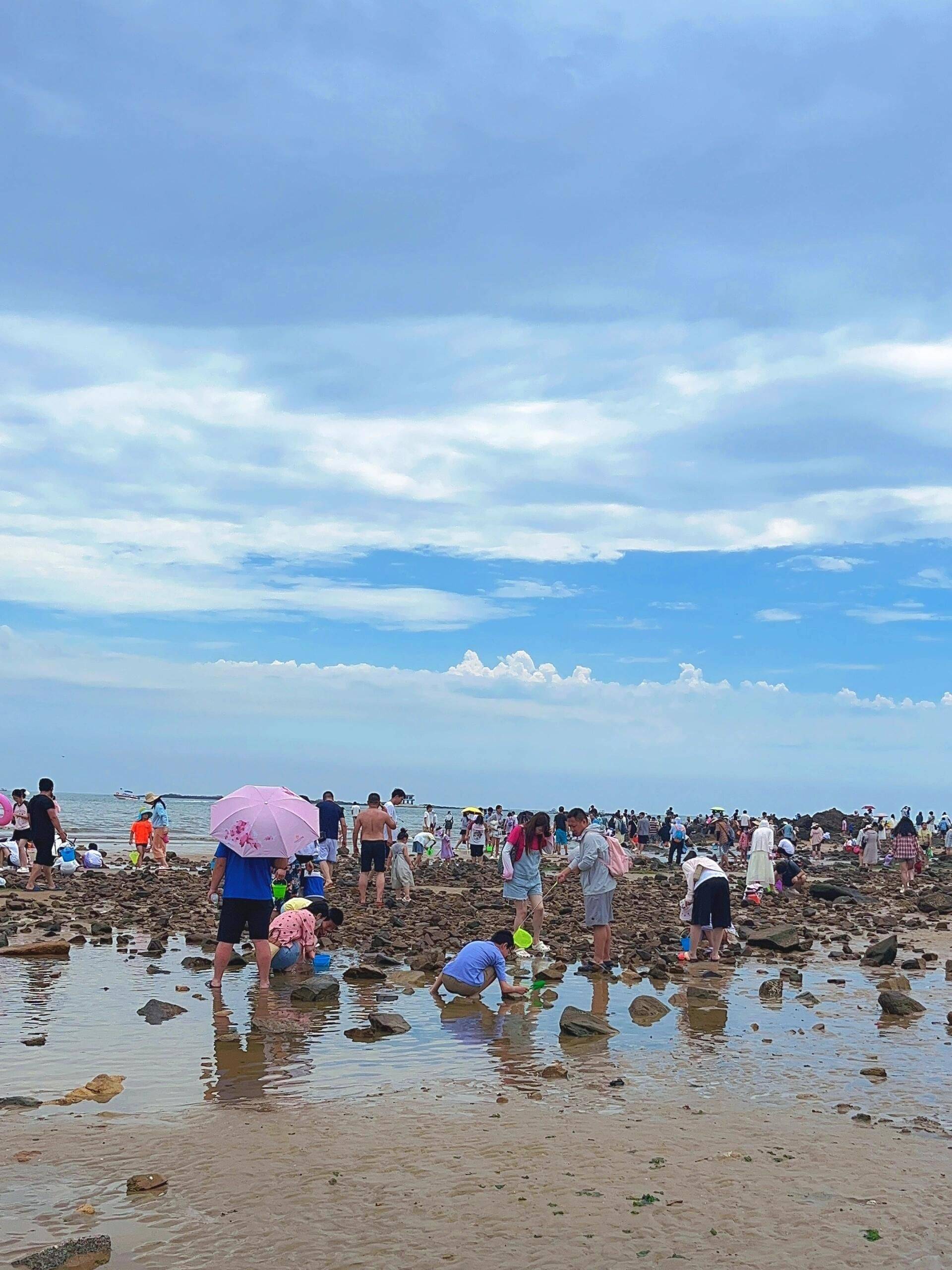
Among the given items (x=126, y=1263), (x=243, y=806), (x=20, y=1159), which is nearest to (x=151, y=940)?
(x=243, y=806)

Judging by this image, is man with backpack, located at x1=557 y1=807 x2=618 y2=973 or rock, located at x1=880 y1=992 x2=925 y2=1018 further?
man with backpack, located at x1=557 y1=807 x2=618 y2=973

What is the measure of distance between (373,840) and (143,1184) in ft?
48.0

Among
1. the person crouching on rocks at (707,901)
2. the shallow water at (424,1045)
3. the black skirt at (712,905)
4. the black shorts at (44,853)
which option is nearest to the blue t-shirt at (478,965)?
the shallow water at (424,1045)

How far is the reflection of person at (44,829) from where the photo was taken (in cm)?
2189

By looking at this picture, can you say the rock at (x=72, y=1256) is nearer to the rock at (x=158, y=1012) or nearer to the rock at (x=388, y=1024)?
the rock at (x=388, y=1024)

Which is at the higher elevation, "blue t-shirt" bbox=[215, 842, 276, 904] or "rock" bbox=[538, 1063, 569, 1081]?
"blue t-shirt" bbox=[215, 842, 276, 904]

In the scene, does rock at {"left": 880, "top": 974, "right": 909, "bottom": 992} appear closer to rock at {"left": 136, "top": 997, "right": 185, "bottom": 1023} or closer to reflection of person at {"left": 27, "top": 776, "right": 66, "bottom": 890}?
rock at {"left": 136, "top": 997, "right": 185, "bottom": 1023}

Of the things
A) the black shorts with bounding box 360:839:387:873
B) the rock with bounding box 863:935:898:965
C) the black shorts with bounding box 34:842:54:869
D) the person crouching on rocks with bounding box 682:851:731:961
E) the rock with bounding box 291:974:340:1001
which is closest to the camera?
the rock with bounding box 291:974:340:1001

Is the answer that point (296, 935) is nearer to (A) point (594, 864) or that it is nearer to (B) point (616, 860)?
(A) point (594, 864)

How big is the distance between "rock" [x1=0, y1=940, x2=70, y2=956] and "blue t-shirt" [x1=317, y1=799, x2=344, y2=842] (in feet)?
25.6

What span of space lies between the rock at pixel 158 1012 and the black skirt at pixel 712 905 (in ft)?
23.2

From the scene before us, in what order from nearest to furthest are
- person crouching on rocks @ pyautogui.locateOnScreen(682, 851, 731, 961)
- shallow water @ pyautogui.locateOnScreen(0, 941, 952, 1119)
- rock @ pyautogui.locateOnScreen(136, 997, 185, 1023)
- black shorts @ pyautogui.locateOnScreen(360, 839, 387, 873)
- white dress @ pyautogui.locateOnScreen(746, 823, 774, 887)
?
shallow water @ pyautogui.locateOnScreen(0, 941, 952, 1119)
rock @ pyautogui.locateOnScreen(136, 997, 185, 1023)
person crouching on rocks @ pyautogui.locateOnScreen(682, 851, 731, 961)
black shorts @ pyautogui.locateOnScreen(360, 839, 387, 873)
white dress @ pyautogui.locateOnScreen(746, 823, 774, 887)

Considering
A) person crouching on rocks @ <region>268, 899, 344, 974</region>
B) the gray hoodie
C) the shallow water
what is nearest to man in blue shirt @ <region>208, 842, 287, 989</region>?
the shallow water

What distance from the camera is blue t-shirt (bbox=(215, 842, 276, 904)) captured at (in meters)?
12.0
